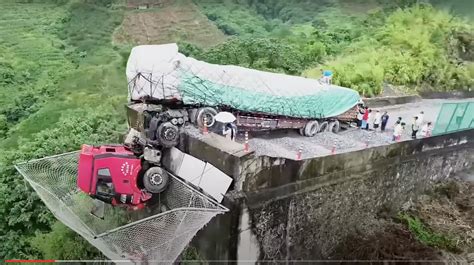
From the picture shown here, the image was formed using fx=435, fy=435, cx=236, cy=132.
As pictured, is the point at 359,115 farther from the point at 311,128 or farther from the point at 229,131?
the point at 229,131

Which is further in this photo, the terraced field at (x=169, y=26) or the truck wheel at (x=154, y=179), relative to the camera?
the terraced field at (x=169, y=26)

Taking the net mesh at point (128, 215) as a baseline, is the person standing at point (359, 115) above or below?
above

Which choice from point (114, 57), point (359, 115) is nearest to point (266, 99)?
point (359, 115)

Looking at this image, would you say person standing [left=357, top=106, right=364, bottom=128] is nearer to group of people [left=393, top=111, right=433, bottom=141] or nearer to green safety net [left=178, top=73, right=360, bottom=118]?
green safety net [left=178, top=73, right=360, bottom=118]

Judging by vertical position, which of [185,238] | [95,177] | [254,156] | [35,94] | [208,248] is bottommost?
[35,94]

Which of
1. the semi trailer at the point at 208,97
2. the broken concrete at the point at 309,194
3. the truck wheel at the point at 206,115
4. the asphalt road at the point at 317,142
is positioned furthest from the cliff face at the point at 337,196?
the truck wheel at the point at 206,115

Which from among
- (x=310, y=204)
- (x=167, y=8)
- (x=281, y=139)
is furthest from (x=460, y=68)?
(x=167, y=8)

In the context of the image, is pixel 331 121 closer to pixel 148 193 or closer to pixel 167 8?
pixel 148 193

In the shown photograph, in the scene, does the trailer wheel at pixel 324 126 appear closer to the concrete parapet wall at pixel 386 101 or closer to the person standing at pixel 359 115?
the person standing at pixel 359 115
